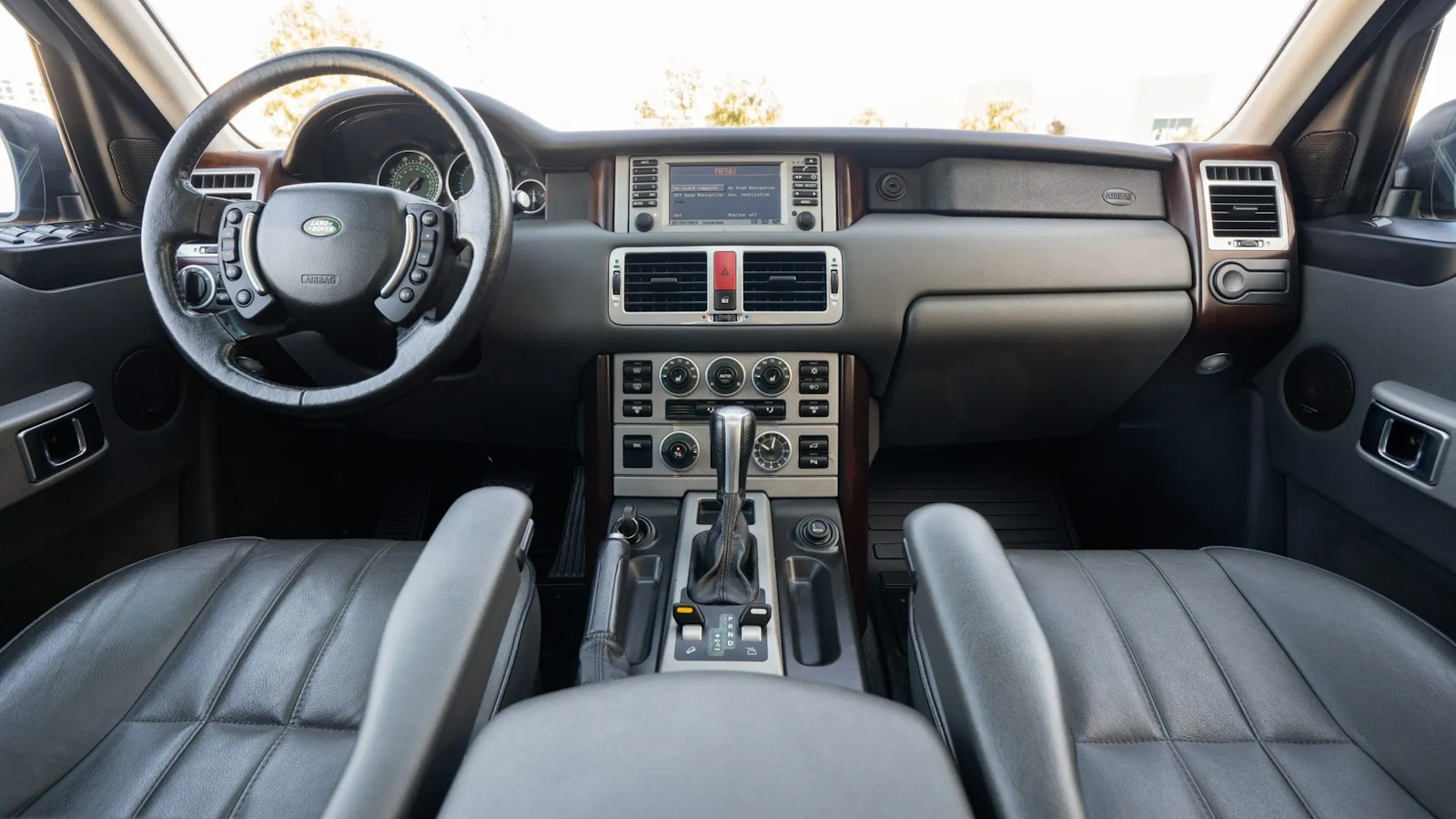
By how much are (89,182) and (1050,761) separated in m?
2.22

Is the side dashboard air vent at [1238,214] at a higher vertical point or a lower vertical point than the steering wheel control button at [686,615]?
higher

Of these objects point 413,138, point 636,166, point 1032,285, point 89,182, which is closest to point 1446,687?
point 1032,285

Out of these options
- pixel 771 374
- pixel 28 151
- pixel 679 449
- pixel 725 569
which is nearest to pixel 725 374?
pixel 771 374

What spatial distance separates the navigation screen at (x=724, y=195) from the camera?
1.76 meters

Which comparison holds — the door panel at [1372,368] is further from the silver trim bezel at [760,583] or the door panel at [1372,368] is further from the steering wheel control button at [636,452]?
the steering wheel control button at [636,452]

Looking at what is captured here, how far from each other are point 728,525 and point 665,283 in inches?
22.5

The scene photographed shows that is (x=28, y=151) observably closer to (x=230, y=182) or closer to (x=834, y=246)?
(x=230, y=182)

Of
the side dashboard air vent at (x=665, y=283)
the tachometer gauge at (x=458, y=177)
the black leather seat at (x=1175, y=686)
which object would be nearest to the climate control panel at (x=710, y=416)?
the side dashboard air vent at (x=665, y=283)

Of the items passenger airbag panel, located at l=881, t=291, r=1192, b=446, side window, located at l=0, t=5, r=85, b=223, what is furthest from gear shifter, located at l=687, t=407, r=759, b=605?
side window, located at l=0, t=5, r=85, b=223

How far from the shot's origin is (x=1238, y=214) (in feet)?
5.80

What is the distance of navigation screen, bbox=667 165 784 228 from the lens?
5.77 ft

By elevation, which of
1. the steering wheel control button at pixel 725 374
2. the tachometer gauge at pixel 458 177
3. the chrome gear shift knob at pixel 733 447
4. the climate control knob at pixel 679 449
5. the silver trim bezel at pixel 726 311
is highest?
the tachometer gauge at pixel 458 177

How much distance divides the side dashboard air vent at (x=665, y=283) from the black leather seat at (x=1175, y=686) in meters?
0.81

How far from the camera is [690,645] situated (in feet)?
4.71
